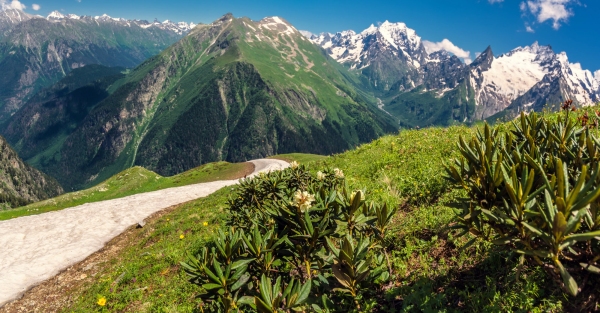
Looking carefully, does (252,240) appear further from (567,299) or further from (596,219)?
(567,299)

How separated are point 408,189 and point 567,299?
7.21 m

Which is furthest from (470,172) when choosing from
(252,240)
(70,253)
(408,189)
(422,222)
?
(70,253)

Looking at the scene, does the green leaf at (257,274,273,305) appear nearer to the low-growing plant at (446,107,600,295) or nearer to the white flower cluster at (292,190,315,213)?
the white flower cluster at (292,190,315,213)

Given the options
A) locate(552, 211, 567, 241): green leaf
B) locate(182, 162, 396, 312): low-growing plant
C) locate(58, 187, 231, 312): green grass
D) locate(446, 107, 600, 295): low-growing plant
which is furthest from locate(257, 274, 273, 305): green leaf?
locate(58, 187, 231, 312): green grass

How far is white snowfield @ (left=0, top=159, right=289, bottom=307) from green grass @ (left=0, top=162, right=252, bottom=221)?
72.9 ft

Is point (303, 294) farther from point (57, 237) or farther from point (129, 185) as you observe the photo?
point (129, 185)

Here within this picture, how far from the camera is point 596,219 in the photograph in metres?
2.74

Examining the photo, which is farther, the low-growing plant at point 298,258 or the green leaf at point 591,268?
the low-growing plant at point 298,258

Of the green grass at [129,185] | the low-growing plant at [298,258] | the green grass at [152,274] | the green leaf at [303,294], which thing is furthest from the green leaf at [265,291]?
the green grass at [129,185]

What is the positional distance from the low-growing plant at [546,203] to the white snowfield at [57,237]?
13552 mm

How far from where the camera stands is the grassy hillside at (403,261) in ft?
15.9

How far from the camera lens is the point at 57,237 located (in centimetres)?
2231

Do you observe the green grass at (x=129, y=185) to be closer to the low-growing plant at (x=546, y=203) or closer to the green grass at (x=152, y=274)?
the green grass at (x=152, y=274)

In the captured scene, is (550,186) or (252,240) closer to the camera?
(550,186)
